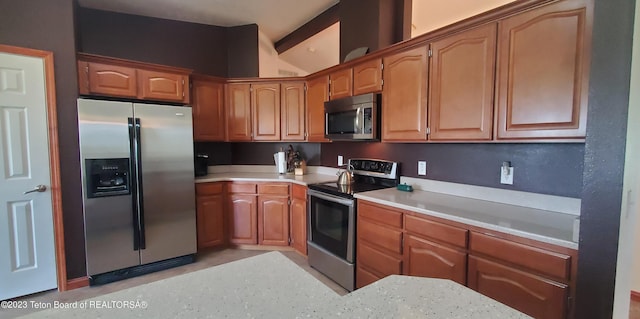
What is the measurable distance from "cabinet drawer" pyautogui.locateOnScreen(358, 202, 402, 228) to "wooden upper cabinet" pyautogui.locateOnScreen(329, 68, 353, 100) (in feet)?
3.91

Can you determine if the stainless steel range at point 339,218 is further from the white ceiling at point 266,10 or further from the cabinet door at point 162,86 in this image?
the white ceiling at point 266,10

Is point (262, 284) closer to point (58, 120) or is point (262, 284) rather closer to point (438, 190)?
point (438, 190)

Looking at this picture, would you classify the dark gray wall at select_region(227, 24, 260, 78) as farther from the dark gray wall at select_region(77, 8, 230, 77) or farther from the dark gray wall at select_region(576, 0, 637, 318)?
the dark gray wall at select_region(576, 0, 637, 318)

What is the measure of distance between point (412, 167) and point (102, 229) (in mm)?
2971

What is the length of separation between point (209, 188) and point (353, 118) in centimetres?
190

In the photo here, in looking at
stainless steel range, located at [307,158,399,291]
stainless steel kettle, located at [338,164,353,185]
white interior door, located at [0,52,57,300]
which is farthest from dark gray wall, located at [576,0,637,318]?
white interior door, located at [0,52,57,300]

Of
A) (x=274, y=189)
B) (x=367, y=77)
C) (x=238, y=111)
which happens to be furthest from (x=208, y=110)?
(x=367, y=77)

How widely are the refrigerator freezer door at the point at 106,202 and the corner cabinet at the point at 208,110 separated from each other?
83cm

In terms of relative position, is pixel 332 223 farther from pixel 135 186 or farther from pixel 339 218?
pixel 135 186

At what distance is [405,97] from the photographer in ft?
7.30

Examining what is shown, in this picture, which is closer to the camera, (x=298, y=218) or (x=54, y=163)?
(x=54, y=163)

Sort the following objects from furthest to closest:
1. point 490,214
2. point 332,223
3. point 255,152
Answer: point 255,152 < point 332,223 < point 490,214

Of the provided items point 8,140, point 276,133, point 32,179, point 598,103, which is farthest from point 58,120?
point 598,103

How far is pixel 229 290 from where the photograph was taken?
29.4 inches
